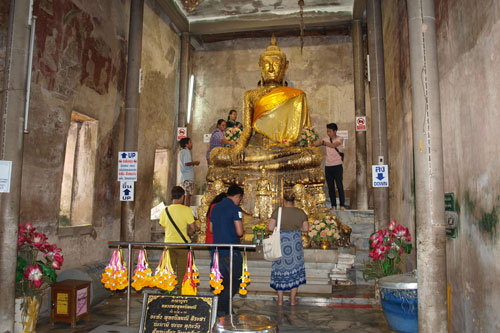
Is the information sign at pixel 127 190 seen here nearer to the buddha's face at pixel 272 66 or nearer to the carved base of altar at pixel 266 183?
the carved base of altar at pixel 266 183

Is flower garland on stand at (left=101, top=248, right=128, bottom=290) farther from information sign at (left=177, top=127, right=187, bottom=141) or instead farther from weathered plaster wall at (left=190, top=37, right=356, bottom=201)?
weathered plaster wall at (left=190, top=37, right=356, bottom=201)

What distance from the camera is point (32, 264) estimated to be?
4578mm

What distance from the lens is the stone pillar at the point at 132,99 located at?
7.57 m

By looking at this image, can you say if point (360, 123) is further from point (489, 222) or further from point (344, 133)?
point (489, 222)

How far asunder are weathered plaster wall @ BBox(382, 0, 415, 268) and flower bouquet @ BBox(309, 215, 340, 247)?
1.06 metres

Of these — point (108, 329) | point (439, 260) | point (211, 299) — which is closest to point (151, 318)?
point (211, 299)

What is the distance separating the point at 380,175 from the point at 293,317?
308cm

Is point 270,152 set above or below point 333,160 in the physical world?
above

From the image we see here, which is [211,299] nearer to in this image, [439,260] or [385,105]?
[439,260]

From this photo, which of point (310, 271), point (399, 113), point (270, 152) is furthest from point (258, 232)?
point (399, 113)

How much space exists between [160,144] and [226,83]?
3.08 meters

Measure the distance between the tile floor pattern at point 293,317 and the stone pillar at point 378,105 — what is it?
2.17m

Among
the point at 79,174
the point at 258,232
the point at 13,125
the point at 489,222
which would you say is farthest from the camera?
the point at 258,232

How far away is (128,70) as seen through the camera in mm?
7996
